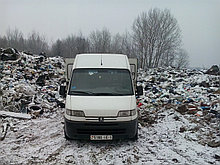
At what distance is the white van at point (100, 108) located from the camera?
393 centimetres

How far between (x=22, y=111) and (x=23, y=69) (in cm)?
613

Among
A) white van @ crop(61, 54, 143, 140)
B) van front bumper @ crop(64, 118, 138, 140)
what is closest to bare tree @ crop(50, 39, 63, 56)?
white van @ crop(61, 54, 143, 140)

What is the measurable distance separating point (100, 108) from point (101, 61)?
71.7 inches

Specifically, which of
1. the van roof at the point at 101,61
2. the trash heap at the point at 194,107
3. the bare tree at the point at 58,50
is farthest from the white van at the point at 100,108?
the bare tree at the point at 58,50

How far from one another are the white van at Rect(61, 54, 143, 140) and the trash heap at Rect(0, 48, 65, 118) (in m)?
3.45

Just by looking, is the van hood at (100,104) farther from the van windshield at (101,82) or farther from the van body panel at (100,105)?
the van windshield at (101,82)

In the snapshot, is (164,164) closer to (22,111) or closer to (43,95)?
(22,111)

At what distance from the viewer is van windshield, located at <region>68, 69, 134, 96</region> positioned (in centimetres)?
442

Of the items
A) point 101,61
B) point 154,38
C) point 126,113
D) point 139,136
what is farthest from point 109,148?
point 154,38

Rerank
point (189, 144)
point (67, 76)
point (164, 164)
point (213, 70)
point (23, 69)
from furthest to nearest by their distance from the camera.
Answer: point (213, 70)
point (23, 69)
point (67, 76)
point (189, 144)
point (164, 164)

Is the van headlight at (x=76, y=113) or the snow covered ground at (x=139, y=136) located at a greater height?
the van headlight at (x=76, y=113)

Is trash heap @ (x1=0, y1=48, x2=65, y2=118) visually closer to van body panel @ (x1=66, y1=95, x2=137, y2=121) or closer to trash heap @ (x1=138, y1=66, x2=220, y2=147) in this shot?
van body panel @ (x1=66, y1=95, x2=137, y2=121)

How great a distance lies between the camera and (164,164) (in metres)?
3.59

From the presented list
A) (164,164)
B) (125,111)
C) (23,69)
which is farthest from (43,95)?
(164,164)
